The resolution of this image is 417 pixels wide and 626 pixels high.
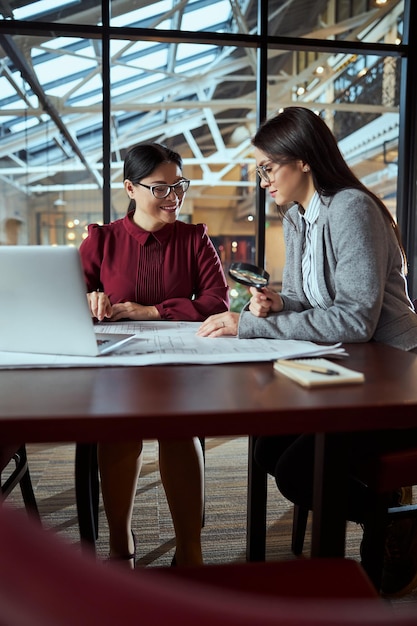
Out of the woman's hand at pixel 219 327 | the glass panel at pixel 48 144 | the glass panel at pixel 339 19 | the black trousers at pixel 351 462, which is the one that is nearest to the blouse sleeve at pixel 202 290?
the woman's hand at pixel 219 327

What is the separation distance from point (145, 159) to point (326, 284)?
3.29 feet

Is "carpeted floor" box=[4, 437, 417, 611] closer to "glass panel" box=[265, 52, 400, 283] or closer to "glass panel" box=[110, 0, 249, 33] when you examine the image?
"glass panel" box=[265, 52, 400, 283]

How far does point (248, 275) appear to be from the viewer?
139 cm

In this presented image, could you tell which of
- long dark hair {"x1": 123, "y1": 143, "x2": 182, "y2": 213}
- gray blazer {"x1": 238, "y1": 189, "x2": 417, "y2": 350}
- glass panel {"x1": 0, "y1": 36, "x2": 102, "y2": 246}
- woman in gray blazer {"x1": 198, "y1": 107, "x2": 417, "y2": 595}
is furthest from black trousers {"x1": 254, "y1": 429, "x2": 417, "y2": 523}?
glass panel {"x1": 0, "y1": 36, "x2": 102, "y2": 246}

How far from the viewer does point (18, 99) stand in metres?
3.86

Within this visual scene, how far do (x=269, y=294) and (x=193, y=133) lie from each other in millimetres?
3454

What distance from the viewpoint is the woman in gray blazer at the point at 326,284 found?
1.35m

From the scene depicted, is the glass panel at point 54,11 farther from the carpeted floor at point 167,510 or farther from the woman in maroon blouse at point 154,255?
the carpeted floor at point 167,510

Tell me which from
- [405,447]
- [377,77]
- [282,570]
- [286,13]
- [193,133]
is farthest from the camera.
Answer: [193,133]

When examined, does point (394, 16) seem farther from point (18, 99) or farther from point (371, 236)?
point (371, 236)

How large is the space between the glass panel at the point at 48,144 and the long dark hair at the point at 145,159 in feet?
4.70

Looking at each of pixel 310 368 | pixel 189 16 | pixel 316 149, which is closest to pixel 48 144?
pixel 189 16

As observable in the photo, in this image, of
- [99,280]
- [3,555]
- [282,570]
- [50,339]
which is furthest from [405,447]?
[99,280]

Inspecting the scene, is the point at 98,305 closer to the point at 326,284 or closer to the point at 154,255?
the point at 154,255
